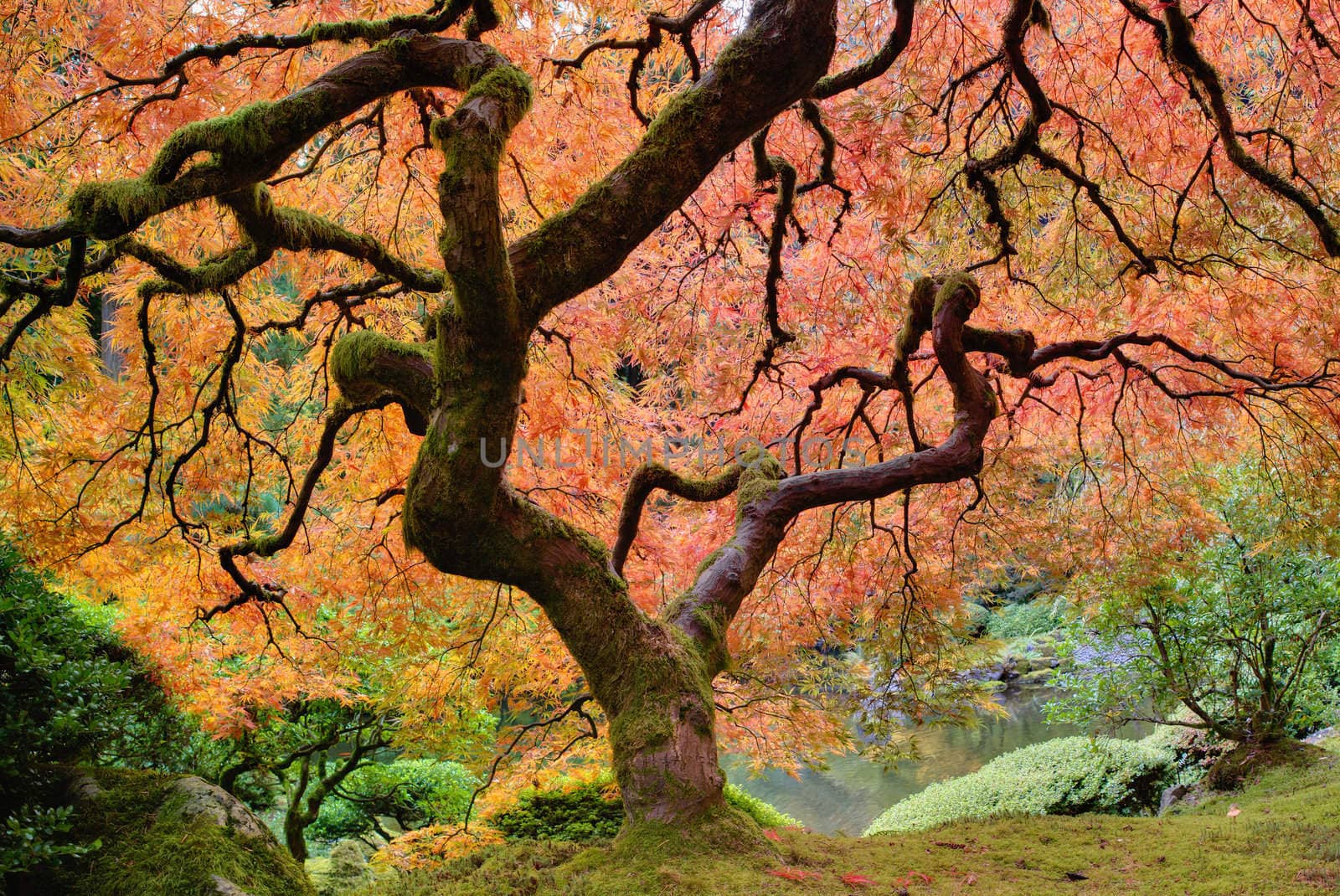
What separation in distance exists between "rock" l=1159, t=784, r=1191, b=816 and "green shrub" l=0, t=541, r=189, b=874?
237 inches

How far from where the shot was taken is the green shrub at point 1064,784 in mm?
5746

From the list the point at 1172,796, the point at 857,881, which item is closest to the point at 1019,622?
the point at 1172,796

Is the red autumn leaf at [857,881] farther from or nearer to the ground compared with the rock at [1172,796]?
farther from the ground

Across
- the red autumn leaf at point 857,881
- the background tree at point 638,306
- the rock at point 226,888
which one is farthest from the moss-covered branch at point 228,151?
the red autumn leaf at point 857,881

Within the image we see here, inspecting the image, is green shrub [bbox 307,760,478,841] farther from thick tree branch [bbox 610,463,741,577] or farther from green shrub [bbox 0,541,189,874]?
thick tree branch [bbox 610,463,741,577]

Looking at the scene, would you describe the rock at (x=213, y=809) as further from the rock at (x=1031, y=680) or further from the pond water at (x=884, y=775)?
the rock at (x=1031, y=680)

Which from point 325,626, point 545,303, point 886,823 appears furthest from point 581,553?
point 886,823

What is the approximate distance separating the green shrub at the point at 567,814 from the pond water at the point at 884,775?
4.45 m

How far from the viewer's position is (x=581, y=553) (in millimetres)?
2520

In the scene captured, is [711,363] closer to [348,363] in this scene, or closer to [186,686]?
[348,363]

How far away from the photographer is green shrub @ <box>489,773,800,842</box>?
509 centimetres

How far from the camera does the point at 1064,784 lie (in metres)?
5.91

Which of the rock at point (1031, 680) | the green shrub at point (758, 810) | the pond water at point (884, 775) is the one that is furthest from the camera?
the rock at point (1031, 680)

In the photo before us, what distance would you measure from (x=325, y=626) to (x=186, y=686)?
1.35m
